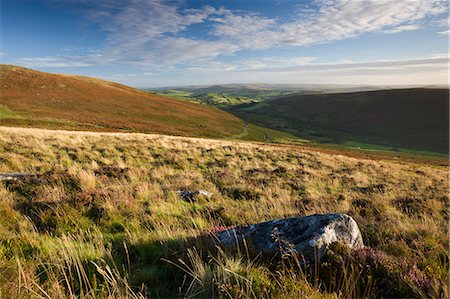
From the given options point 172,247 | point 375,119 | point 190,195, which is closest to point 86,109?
point 190,195

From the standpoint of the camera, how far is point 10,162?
10148 mm

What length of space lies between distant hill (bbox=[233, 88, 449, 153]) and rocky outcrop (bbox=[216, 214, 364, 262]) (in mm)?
90701

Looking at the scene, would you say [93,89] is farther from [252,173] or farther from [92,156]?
[252,173]

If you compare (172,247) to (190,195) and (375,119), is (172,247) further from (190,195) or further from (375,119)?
(375,119)

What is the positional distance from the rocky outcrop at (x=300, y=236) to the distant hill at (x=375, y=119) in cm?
9070

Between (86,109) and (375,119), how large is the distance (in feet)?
421

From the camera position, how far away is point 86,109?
56.8 meters

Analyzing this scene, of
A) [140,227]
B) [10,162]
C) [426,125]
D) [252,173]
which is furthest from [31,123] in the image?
[426,125]

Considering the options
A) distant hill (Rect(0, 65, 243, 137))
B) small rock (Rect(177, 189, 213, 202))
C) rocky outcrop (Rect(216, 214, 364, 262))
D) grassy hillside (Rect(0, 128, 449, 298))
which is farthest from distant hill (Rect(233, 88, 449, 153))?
rocky outcrop (Rect(216, 214, 364, 262))

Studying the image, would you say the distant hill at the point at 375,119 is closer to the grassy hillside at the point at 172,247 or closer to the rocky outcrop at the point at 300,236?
the grassy hillside at the point at 172,247

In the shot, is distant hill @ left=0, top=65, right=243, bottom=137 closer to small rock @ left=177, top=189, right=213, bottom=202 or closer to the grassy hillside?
the grassy hillside

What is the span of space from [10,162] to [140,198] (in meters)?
7.07

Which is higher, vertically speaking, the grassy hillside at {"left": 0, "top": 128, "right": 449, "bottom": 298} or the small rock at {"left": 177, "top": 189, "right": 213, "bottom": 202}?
the grassy hillside at {"left": 0, "top": 128, "right": 449, "bottom": 298}

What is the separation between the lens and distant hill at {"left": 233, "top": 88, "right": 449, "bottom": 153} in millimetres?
100000
